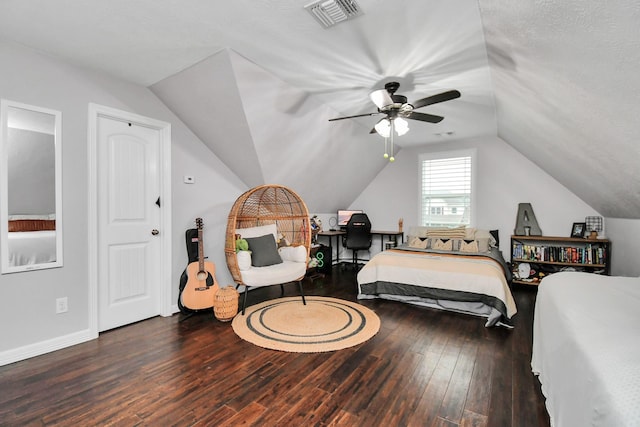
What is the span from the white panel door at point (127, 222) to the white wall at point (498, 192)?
406cm

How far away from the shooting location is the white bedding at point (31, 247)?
229 cm

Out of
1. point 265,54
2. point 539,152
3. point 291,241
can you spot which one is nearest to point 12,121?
point 265,54

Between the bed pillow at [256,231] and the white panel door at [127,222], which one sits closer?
the white panel door at [127,222]

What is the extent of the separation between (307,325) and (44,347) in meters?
2.12

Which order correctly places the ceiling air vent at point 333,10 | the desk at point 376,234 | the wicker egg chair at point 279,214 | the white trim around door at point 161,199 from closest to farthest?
the ceiling air vent at point 333,10, the white trim around door at point 161,199, the wicker egg chair at point 279,214, the desk at point 376,234

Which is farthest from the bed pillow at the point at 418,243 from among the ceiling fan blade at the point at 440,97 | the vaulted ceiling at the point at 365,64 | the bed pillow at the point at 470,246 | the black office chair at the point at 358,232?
→ the ceiling fan blade at the point at 440,97

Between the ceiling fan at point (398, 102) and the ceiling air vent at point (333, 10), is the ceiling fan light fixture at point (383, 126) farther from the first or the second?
the ceiling air vent at point (333, 10)

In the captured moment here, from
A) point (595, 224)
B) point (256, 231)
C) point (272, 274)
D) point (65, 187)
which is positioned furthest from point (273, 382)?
point (595, 224)

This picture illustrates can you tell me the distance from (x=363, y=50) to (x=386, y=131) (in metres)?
0.93

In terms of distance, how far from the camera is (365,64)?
2.62m

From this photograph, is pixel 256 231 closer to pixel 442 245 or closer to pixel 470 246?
pixel 442 245

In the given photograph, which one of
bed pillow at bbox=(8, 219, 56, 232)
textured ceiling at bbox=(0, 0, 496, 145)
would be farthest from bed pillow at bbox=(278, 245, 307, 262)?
bed pillow at bbox=(8, 219, 56, 232)

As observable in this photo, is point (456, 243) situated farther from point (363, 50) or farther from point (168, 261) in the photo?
point (168, 261)

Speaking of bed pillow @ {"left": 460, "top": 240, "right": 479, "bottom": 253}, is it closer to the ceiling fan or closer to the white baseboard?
the ceiling fan
